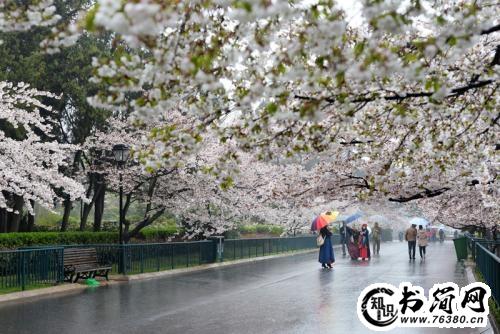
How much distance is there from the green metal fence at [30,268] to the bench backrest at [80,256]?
421 millimetres

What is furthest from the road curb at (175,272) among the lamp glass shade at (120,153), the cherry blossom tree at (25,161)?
the lamp glass shade at (120,153)

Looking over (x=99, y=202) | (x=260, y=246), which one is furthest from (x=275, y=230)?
(x=99, y=202)

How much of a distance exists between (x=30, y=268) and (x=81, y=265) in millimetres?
2105

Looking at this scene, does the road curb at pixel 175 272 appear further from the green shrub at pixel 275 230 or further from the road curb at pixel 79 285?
the green shrub at pixel 275 230

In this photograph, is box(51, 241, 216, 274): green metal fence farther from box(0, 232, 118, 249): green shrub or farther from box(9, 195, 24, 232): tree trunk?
box(9, 195, 24, 232): tree trunk

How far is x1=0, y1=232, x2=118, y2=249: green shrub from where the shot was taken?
62.8 ft

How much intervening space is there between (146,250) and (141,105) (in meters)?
16.5

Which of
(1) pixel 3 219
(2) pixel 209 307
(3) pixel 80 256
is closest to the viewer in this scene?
(2) pixel 209 307

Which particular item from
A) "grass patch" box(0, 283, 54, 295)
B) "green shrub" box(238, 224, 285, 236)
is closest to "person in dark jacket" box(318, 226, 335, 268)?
"grass patch" box(0, 283, 54, 295)

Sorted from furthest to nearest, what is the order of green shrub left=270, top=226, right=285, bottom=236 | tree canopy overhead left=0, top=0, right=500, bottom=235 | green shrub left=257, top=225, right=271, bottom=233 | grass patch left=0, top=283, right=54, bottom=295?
green shrub left=270, top=226, right=285, bottom=236 → green shrub left=257, top=225, right=271, bottom=233 → grass patch left=0, top=283, right=54, bottom=295 → tree canopy overhead left=0, top=0, right=500, bottom=235

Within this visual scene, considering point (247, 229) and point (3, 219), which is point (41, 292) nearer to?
point (3, 219)

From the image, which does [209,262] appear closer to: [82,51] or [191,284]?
[191,284]

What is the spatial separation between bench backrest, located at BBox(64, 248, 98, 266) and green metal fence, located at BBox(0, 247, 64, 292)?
16.6 inches

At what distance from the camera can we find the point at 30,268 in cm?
1564
